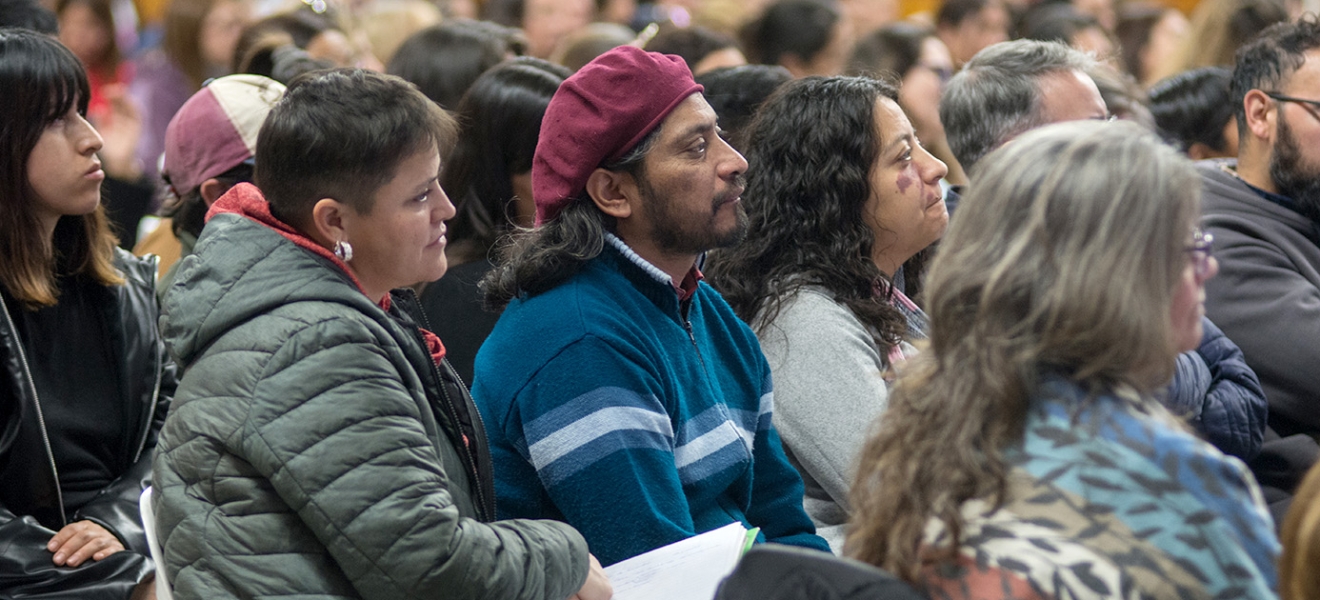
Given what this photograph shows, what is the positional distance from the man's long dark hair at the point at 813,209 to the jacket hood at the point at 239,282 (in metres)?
1.03

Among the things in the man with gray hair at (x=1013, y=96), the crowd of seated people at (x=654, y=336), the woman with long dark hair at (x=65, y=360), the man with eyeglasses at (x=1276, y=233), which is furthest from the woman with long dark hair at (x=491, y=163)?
the man with eyeglasses at (x=1276, y=233)

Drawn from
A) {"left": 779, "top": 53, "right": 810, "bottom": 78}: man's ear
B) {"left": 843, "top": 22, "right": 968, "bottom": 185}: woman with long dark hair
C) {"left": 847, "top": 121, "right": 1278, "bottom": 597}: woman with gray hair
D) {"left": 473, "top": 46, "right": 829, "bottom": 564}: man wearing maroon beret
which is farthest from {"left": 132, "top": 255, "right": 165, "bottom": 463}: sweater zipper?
{"left": 779, "top": 53, "right": 810, "bottom": 78}: man's ear

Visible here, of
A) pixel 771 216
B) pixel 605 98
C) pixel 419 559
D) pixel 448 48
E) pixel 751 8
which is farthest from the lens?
pixel 751 8

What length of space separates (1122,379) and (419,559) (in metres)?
0.91

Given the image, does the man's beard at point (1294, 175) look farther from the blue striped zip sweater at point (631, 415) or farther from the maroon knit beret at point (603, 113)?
the maroon knit beret at point (603, 113)

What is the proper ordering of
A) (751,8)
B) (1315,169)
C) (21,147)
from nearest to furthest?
(21,147)
(1315,169)
(751,8)

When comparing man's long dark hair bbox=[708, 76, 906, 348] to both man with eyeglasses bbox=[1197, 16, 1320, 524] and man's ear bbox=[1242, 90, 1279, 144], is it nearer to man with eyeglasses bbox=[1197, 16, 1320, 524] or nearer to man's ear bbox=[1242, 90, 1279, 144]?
man with eyeglasses bbox=[1197, 16, 1320, 524]

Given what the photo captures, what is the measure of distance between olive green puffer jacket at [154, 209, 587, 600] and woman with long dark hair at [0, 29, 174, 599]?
1.97 feet

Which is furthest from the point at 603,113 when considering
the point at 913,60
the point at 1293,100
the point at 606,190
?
the point at 913,60

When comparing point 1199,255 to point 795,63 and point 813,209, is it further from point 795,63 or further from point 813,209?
point 795,63

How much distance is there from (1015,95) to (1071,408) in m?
2.01

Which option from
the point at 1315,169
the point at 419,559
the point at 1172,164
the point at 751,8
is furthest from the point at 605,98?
the point at 751,8

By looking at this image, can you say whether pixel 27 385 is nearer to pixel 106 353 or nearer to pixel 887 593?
pixel 106 353

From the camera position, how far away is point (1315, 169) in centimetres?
308
